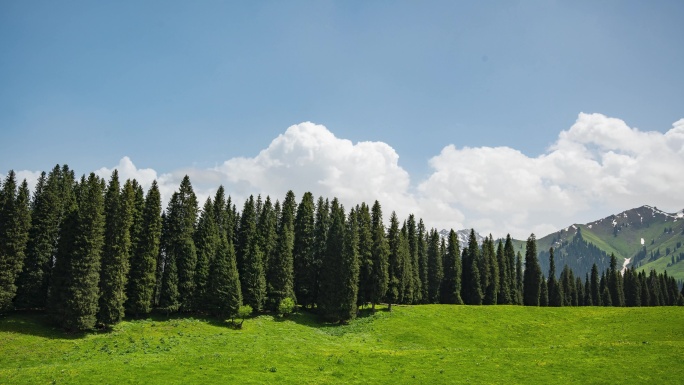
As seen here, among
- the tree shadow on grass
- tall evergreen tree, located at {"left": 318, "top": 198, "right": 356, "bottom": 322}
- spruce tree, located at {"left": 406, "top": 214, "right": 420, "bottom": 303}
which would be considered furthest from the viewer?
A: spruce tree, located at {"left": 406, "top": 214, "right": 420, "bottom": 303}

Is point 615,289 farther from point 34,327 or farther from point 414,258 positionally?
point 34,327

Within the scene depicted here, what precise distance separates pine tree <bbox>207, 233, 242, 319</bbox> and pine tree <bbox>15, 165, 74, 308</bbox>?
26105mm

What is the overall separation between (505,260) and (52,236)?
372 feet

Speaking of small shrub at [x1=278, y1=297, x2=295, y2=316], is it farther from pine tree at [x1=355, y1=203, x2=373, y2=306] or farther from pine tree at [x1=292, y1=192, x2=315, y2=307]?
pine tree at [x1=355, y1=203, x2=373, y2=306]

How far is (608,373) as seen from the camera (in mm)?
37312

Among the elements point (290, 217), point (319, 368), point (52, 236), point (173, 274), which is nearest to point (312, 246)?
point (290, 217)

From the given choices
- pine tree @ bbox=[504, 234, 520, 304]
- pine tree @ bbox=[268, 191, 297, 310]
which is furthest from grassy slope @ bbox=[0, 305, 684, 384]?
pine tree @ bbox=[504, 234, 520, 304]

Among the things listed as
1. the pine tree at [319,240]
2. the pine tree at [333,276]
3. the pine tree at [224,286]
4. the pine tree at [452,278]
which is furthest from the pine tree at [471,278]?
the pine tree at [224,286]

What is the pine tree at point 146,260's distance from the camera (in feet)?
223

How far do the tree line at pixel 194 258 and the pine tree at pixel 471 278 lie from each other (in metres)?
0.38

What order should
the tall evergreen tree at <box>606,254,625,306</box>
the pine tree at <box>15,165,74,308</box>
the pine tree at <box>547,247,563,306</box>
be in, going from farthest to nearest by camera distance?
the tall evergreen tree at <box>606,254,625,306</box>, the pine tree at <box>547,247,563,306</box>, the pine tree at <box>15,165,74,308</box>

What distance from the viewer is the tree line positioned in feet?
206

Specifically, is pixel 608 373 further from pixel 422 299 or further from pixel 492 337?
pixel 422 299

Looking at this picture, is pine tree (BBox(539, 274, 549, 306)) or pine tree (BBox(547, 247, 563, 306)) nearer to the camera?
pine tree (BBox(547, 247, 563, 306))
